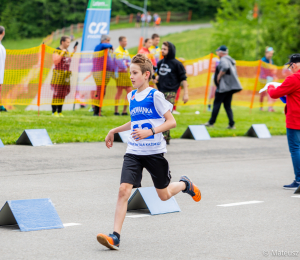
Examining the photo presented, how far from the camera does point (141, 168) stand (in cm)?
489

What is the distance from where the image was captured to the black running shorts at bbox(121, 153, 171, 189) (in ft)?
15.6

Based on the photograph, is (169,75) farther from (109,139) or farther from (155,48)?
(109,139)

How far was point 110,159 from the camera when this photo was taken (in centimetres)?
944

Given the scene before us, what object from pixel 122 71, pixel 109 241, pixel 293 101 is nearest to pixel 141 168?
pixel 109 241

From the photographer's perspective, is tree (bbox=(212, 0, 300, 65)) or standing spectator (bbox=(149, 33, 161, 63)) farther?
tree (bbox=(212, 0, 300, 65))

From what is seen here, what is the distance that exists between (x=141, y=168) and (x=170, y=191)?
54cm

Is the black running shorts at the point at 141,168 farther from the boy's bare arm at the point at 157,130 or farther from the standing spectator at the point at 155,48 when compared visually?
the standing spectator at the point at 155,48

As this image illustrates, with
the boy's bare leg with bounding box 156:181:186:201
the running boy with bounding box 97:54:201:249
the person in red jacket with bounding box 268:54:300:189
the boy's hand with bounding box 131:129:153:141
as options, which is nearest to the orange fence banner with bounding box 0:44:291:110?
the person in red jacket with bounding box 268:54:300:189

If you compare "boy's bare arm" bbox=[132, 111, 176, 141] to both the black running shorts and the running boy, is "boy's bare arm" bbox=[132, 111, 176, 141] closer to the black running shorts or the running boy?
the running boy

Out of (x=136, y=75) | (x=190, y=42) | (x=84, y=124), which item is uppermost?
(x=136, y=75)

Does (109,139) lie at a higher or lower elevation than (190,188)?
higher

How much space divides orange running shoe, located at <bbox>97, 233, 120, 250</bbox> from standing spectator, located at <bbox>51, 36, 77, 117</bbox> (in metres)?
9.25

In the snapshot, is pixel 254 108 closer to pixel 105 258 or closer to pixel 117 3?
pixel 105 258

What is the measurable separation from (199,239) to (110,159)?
15.4ft
